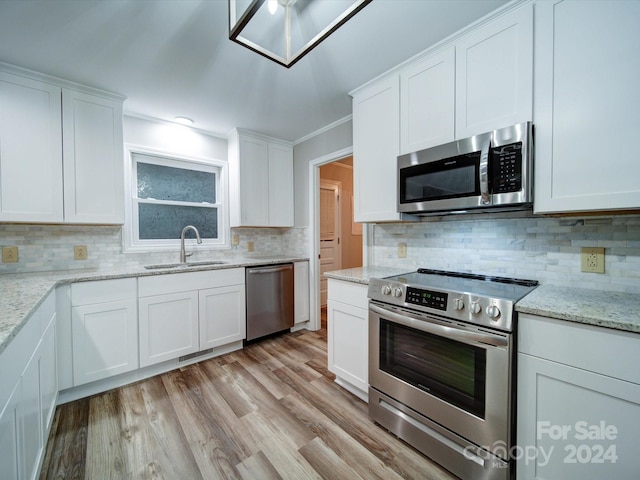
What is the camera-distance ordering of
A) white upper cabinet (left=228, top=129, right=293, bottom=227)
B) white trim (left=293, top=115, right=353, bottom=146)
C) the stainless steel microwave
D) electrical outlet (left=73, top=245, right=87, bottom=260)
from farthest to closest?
white upper cabinet (left=228, top=129, right=293, bottom=227) → white trim (left=293, top=115, right=353, bottom=146) → electrical outlet (left=73, top=245, right=87, bottom=260) → the stainless steel microwave

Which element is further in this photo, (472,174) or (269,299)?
(269,299)

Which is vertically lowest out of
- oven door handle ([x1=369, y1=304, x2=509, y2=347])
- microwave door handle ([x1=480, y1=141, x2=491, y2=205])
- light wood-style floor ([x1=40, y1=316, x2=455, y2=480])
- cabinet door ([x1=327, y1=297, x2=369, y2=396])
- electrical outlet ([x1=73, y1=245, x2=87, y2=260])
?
light wood-style floor ([x1=40, y1=316, x2=455, y2=480])

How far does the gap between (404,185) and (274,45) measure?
4.01 feet

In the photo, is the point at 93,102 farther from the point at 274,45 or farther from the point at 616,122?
the point at 616,122

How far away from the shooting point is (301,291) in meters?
3.28

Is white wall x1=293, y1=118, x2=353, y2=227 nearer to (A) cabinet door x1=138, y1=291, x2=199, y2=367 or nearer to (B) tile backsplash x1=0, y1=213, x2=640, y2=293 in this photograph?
(B) tile backsplash x1=0, y1=213, x2=640, y2=293

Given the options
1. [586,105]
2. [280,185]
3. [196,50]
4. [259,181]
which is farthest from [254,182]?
[586,105]

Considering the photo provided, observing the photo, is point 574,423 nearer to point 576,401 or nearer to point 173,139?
point 576,401

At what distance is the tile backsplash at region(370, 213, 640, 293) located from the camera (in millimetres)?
1325

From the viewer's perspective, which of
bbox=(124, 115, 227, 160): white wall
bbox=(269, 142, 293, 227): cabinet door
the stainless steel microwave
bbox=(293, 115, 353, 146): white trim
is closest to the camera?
the stainless steel microwave

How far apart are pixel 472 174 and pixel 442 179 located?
0.18 meters

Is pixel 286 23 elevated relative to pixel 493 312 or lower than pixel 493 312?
elevated

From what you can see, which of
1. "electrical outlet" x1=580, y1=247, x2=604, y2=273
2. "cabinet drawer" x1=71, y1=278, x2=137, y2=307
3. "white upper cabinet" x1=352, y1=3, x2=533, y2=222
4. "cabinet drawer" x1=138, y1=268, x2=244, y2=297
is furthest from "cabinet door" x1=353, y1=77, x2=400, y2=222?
"cabinet drawer" x1=71, y1=278, x2=137, y2=307


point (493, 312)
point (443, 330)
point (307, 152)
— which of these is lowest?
point (443, 330)
